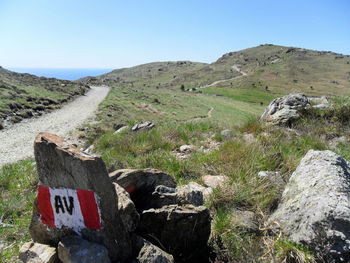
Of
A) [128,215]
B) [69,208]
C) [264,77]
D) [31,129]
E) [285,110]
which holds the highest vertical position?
[264,77]

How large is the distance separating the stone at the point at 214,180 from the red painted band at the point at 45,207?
2.55m

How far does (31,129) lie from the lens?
19.2 metres

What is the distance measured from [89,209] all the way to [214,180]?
8.63 feet

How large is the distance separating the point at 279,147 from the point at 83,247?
4.62m

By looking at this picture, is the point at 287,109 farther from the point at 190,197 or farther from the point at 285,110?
the point at 190,197

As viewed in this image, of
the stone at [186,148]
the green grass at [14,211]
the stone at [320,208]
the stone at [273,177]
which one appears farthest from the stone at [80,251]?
the stone at [186,148]

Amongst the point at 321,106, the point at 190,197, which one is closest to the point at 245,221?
the point at 190,197

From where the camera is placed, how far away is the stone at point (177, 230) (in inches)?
111

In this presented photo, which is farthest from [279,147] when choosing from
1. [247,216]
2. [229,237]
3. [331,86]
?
[331,86]

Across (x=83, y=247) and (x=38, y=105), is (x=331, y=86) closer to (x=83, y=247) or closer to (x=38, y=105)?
(x=38, y=105)

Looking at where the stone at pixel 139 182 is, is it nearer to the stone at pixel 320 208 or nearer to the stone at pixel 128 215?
the stone at pixel 128 215

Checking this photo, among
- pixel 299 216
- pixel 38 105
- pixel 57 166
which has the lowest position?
pixel 38 105

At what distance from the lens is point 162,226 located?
9.38 ft

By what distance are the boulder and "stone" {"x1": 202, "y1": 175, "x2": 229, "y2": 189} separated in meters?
4.81
